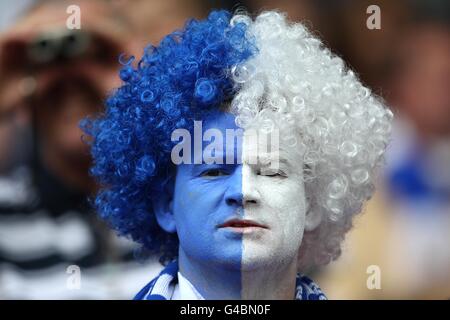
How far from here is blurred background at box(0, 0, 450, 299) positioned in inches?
127

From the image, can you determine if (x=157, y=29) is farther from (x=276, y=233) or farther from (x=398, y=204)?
(x=276, y=233)

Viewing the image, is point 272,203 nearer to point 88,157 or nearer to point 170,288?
point 170,288

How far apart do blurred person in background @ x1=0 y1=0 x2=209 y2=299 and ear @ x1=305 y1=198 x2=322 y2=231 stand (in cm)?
123

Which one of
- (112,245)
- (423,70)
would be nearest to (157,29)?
(112,245)

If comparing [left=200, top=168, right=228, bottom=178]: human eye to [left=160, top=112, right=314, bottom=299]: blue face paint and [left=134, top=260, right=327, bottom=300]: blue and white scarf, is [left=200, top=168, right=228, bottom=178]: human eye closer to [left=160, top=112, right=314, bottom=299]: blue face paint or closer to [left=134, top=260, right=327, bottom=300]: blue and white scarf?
[left=160, top=112, right=314, bottom=299]: blue face paint

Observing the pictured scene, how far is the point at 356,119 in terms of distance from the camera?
2150 mm

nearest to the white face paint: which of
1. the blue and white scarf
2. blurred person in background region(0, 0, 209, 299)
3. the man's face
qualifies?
the man's face

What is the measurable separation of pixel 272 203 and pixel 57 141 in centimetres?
154

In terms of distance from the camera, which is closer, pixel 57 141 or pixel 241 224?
pixel 241 224

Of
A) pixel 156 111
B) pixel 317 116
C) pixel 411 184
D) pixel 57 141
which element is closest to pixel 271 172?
pixel 317 116

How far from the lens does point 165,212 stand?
2.12 m

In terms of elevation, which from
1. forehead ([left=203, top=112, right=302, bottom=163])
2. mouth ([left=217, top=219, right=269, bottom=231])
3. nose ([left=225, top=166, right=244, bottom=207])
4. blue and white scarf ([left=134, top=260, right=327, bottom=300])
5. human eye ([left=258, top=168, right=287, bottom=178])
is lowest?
blue and white scarf ([left=134, top=260, right=327, bottom=300])
